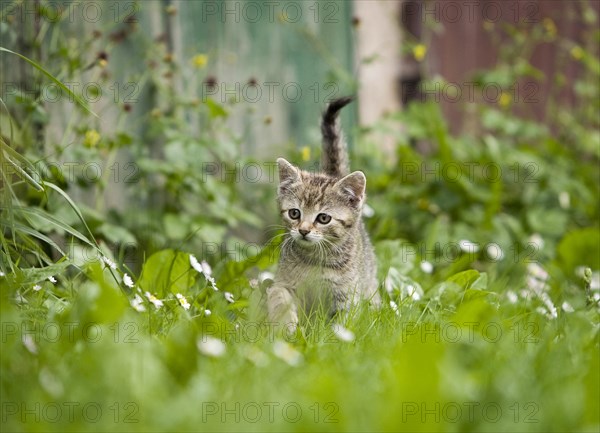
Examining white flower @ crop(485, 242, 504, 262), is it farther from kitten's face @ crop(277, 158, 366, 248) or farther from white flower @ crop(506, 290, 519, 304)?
kitten's face @ crop(277, 158, 366, 248)

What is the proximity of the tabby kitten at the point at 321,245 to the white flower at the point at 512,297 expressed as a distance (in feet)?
2.17

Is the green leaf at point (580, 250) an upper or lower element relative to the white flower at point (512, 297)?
lower

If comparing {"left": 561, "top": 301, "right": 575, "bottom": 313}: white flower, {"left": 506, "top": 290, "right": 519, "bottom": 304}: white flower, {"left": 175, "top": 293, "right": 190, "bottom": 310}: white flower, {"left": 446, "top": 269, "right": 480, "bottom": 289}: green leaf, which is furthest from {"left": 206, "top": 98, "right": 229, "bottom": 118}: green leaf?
{"left": 561, "top": 301, "right": 575, "bottom": 313}: white flower

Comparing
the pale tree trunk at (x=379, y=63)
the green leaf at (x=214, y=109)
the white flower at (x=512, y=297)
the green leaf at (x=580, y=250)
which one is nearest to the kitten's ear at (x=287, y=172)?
the green leaf at (x=214, y=109)

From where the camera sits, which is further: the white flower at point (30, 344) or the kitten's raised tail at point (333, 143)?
the kitten's raised tail at point (333, 143)

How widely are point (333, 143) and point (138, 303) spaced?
56.0 inches

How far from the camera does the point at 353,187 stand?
362 cm

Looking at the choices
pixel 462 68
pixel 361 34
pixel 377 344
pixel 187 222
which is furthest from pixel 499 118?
pixel 377 344

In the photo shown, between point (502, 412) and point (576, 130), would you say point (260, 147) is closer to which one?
point (576, 130)

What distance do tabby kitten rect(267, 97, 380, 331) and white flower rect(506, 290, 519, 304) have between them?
2.17 ft

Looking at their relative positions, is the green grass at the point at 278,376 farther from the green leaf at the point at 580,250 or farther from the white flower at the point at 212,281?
the green leaf at the point at 580,250

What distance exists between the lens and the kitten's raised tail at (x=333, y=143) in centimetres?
382

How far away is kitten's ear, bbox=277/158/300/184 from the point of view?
12.2 ft

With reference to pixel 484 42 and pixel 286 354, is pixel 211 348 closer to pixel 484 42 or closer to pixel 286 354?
pixel 286 354
